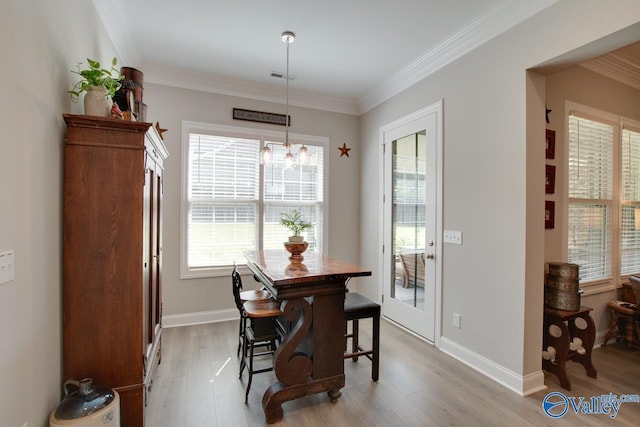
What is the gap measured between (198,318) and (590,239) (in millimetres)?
4331

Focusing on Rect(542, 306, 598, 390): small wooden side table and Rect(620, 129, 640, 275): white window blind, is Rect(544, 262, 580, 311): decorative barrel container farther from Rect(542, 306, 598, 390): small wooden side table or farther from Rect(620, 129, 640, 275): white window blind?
Rect(620, 129, 640, 275): white window blind

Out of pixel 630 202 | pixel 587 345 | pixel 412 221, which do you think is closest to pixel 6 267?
pixel 412 221

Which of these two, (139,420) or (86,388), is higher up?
(86,388)

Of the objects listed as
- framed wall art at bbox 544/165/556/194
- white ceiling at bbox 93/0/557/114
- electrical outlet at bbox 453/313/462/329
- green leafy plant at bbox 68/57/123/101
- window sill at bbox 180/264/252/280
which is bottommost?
electrical outlet at bbox 453/313/462/329

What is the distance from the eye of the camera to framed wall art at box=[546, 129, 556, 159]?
2.65 m

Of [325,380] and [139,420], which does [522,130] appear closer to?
[325,380]

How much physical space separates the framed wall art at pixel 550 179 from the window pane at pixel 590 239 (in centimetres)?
41

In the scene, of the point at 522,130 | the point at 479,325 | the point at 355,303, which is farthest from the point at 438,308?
the point at 522,130

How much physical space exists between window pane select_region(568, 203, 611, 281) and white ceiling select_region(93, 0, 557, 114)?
6.35 ft

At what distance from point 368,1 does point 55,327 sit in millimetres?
2908

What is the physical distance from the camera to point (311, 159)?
4270mm

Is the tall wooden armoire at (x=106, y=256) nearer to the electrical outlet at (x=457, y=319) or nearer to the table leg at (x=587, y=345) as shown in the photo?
the electrical outlet at (x=457, y=319)

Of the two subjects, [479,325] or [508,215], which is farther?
[479,325]

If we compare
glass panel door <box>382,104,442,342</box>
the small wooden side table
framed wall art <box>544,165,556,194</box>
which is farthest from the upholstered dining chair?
glass panel door <box>382,104,442,342</box>
